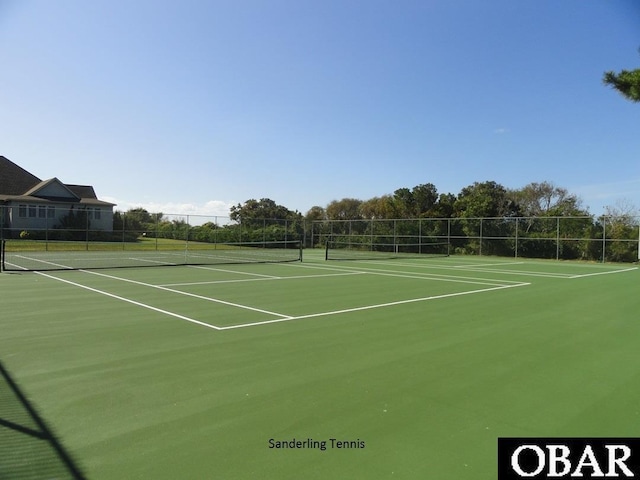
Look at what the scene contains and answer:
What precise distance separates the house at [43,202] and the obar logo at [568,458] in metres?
36.0

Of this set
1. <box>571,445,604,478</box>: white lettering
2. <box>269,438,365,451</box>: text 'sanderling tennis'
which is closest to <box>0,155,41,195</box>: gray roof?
<box>269,438,365,451</box>: text 'sanderling tennis'

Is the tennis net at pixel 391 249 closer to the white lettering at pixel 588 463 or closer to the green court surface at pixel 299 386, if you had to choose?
the green court surface at pixel 299 386

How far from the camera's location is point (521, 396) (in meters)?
3.82

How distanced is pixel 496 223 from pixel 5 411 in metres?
29.6

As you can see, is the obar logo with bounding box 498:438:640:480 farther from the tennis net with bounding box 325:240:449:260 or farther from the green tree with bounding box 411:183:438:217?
the green tree with bounding box 411:183:438:217

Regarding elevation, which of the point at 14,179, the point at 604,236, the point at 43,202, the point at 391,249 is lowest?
the point at 391,249

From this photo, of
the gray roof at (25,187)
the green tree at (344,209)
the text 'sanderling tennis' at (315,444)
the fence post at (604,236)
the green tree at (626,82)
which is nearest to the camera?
the text 'sanderling tennis' at (315,444)

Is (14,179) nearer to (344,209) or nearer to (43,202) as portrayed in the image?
(43,202)

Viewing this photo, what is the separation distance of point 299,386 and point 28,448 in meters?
2.04

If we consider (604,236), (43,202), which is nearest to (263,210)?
(43,202)

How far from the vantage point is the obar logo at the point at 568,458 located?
273 centimetres

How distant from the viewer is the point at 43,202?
130 feet

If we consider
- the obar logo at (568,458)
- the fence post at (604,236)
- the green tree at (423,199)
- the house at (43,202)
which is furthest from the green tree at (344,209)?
the obar logo at (568,458)

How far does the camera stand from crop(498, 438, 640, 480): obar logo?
8.96ft
